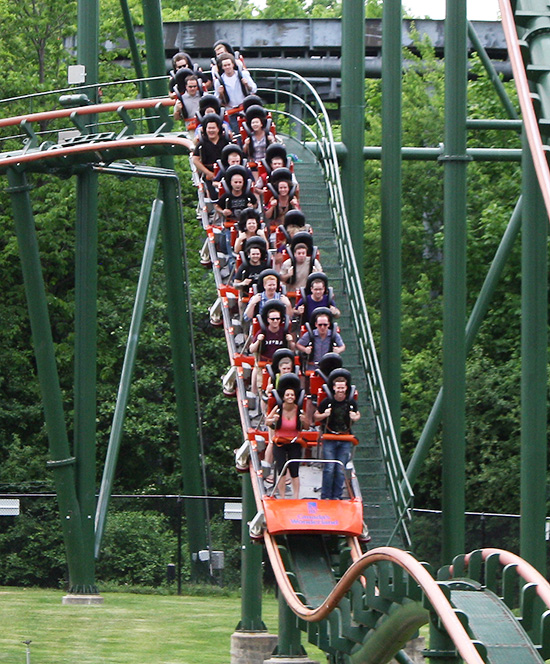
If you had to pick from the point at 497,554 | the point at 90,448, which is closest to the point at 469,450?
the point at 90,448

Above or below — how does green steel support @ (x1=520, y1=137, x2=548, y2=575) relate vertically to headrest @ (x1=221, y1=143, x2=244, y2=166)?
below

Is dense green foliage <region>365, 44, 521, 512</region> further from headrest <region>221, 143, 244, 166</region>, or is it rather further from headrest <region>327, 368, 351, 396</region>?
headrest <region>327, 368, 351, 396</region>

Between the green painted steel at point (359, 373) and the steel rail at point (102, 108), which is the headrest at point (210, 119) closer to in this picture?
the green painted steel at point (359, 373)

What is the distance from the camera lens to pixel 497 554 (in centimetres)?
665

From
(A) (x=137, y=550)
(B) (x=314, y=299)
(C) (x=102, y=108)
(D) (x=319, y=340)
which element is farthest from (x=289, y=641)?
(A) (x=137, y=550)

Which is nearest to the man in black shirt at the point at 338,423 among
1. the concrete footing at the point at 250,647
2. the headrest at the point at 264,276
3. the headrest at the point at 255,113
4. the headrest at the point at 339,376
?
the headrest at the point at 339,376

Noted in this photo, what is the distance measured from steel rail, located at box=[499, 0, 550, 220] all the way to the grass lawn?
21.0ft

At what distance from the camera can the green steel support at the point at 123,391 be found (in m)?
15.5

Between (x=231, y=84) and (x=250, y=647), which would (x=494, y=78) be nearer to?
(x=231, y=84)

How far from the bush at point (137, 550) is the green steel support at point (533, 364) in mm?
10826

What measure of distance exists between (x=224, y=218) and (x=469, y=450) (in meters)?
11.8

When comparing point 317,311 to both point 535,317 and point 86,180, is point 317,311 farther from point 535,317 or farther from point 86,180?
Result: point 86,180

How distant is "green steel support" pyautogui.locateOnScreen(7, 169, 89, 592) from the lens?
1487 cm

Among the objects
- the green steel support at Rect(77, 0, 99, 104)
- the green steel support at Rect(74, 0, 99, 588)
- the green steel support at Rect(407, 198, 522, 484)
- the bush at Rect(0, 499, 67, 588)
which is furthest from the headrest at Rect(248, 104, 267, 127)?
the bush at Rect(0, 499, 67, 588)
